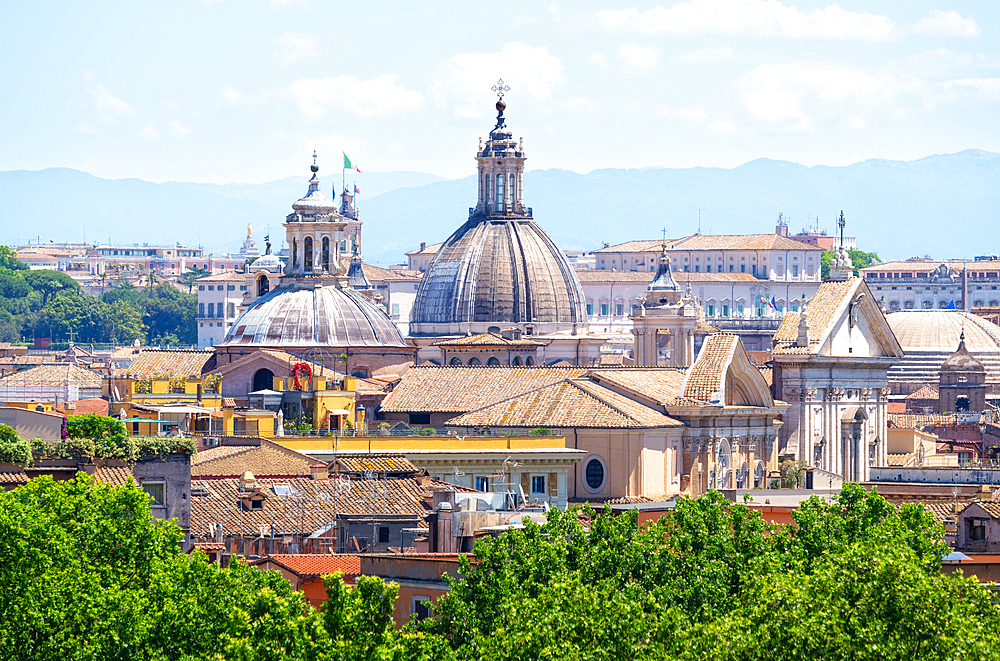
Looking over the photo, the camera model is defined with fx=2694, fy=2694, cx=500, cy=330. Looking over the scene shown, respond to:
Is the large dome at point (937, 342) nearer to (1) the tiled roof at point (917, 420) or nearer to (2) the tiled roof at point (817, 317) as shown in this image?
(1) the tiled roof at point (917, 420)

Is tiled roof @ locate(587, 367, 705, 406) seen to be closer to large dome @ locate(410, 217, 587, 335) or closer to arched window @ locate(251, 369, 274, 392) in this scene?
arched window @ locate(251, 369, 274, 392)

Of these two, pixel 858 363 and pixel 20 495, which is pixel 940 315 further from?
pixel 20 495

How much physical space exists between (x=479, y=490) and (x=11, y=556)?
2442 cm

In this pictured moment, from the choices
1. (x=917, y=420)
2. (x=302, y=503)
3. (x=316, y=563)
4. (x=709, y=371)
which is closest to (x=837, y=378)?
(x=709, y=371)

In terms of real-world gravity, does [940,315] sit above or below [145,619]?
above

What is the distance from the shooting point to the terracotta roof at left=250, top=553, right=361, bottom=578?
44750 mm

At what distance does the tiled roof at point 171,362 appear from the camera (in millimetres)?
100250

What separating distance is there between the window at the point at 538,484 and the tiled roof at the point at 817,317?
27.2 metres

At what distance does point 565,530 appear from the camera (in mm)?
44031

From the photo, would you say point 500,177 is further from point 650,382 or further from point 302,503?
point 302,503

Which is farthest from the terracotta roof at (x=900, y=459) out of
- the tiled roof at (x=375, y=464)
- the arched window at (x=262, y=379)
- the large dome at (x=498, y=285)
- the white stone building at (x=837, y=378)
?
the tiled roof at (x=375, y=464)

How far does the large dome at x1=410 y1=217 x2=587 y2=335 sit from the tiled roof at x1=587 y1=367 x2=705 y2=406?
121 ft

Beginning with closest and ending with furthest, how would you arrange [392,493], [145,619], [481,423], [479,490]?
[145,619] < [392,493] < [479,490] < [481,423]

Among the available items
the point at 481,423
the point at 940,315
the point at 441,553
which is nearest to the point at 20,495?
the point at 441,553
